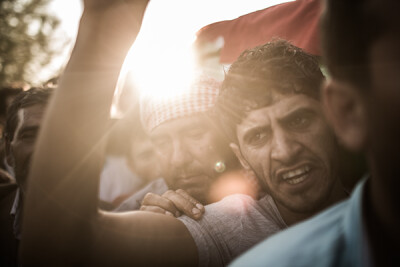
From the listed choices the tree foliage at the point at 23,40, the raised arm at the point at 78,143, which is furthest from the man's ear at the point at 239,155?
the tree foliage at the point at 23,40

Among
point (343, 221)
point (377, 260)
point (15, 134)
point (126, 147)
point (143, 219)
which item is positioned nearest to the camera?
point (377, 260)

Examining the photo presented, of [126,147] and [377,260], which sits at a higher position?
[377,260]

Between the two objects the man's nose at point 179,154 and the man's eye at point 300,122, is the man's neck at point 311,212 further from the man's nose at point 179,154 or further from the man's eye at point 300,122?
the man's nose at point 179,154

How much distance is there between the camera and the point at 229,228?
6.33ft

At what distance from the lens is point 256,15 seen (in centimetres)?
397

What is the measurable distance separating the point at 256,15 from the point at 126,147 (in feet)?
8.36

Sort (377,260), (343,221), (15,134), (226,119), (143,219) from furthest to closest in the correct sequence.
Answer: (15,134), (226,119), (143,219), (343,221), (377,260)

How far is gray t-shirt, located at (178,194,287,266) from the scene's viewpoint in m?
1.83

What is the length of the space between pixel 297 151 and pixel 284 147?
0.08 meters

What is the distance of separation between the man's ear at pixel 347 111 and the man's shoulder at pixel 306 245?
0.24 meters

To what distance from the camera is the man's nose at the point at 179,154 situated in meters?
2.60

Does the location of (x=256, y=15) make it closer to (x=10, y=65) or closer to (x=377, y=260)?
(x=377, y=260)

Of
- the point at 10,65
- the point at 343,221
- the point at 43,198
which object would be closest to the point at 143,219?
the point at 43,198

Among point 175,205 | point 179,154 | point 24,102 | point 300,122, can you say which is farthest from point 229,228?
point 24,102
